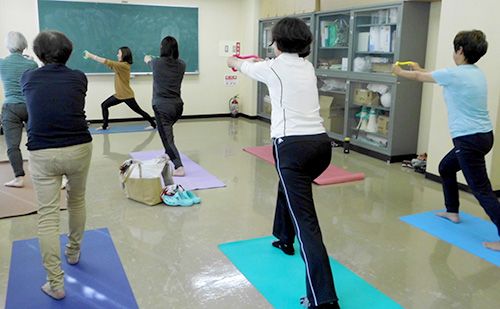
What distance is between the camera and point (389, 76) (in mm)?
5484

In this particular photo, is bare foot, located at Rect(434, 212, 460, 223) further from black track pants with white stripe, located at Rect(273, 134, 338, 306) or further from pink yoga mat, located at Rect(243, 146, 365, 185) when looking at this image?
black track pants with white stripe, located at Rect(273, 134, 338, 306)

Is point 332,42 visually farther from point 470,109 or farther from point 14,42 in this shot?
point 14,42

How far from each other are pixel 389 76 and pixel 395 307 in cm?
366

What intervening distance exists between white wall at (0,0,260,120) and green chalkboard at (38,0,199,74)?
0.14 meters

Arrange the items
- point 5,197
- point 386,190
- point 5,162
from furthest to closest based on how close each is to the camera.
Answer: point 5,162
point 386,190
point 5,197

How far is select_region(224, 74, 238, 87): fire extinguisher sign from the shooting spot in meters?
9.15

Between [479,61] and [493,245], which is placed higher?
[479,61]

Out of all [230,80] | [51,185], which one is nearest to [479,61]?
[51,185]

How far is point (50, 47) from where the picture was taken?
232 centimetres

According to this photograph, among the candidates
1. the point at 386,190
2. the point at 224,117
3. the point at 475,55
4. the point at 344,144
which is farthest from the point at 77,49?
the point at 475,55

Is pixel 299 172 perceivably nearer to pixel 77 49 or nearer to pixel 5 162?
pixel 5 162

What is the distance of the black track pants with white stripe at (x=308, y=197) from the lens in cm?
223

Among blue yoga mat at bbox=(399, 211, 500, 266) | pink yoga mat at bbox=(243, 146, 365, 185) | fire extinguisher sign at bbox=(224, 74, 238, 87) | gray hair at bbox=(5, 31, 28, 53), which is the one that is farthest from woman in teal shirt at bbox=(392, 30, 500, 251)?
fire extinguisher sign at bbox=(224, 74, 238, 87)

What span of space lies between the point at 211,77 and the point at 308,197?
703 centimetres
